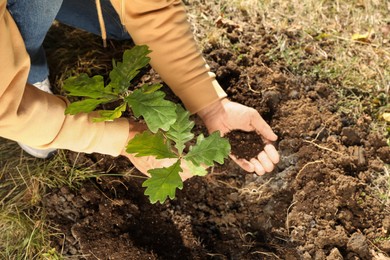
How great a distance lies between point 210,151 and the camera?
5.77ft

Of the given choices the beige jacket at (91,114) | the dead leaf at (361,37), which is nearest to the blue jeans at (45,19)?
the beige jacket at (91,114)

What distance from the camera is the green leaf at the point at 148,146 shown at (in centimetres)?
172

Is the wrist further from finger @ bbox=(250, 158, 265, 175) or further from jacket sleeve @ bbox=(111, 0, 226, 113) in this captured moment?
finger @ bbox=(250, 158, 265, 175)

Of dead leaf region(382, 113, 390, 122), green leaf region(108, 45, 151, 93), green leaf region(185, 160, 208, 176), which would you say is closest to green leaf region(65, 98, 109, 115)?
green leaf region(108, 45, 151, 93)

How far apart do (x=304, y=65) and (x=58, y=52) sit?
1303 millimetres

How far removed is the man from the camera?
5.28ft

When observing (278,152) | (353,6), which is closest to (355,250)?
(278,152)

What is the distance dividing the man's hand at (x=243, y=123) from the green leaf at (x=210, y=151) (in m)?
0.38

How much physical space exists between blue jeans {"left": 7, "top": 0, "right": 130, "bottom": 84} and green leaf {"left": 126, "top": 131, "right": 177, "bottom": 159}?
628 millimetres

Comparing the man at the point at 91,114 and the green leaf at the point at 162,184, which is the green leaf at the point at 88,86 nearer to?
the man at the point at 91,114

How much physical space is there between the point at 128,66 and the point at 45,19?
417 millimetres

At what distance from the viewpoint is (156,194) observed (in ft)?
5.53

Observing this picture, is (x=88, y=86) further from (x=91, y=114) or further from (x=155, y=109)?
(x=155, y=109)

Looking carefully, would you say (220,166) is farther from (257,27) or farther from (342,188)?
(257,27)
